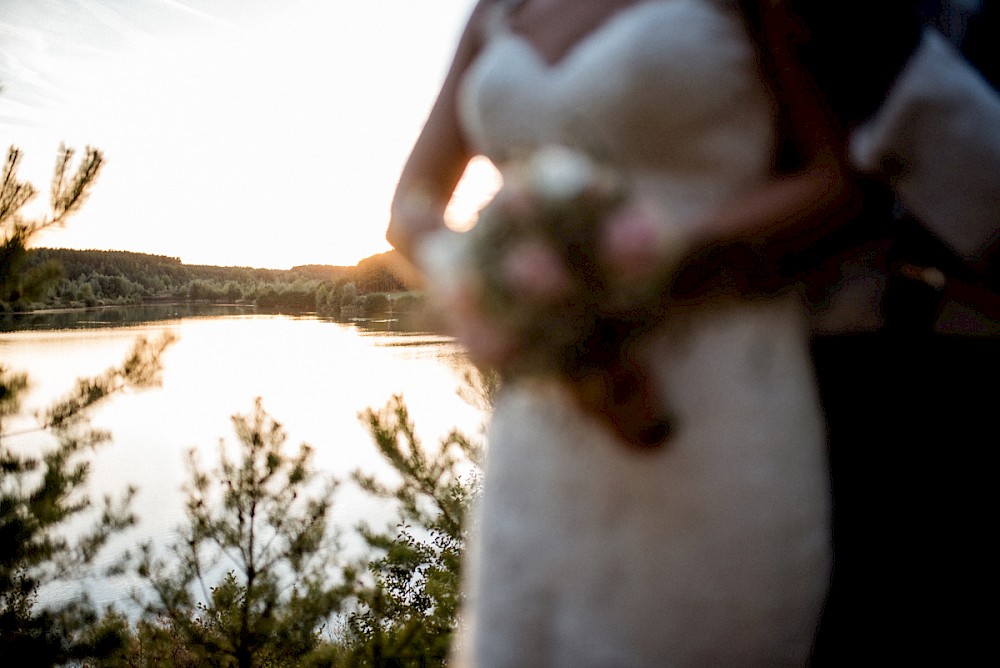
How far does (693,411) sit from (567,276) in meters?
0.24

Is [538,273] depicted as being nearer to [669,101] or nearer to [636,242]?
[636,242]

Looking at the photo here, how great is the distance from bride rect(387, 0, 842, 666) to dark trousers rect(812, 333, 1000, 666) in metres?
0.17

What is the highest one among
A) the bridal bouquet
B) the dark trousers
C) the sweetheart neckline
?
the sweetheart neckline

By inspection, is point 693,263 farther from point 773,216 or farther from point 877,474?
point 877,474

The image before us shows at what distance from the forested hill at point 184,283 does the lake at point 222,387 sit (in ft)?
0.66

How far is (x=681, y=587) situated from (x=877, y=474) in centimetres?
38

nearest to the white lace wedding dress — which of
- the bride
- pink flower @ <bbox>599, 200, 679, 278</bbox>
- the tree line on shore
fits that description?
the bride

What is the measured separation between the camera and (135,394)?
595 cm

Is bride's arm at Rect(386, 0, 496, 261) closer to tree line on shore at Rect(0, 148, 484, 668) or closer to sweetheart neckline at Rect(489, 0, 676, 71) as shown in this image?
sweetheart neckline at Rect(489, 0, 676, 71)

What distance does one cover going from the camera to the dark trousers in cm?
92

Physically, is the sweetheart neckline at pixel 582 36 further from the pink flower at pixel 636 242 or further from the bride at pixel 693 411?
the pink flower at pixel 636 242

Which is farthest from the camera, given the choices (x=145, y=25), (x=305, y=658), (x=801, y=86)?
(x=145, y=25)

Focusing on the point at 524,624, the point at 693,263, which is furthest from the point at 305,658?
the point at 693,263

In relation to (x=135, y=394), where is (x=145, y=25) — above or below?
above
